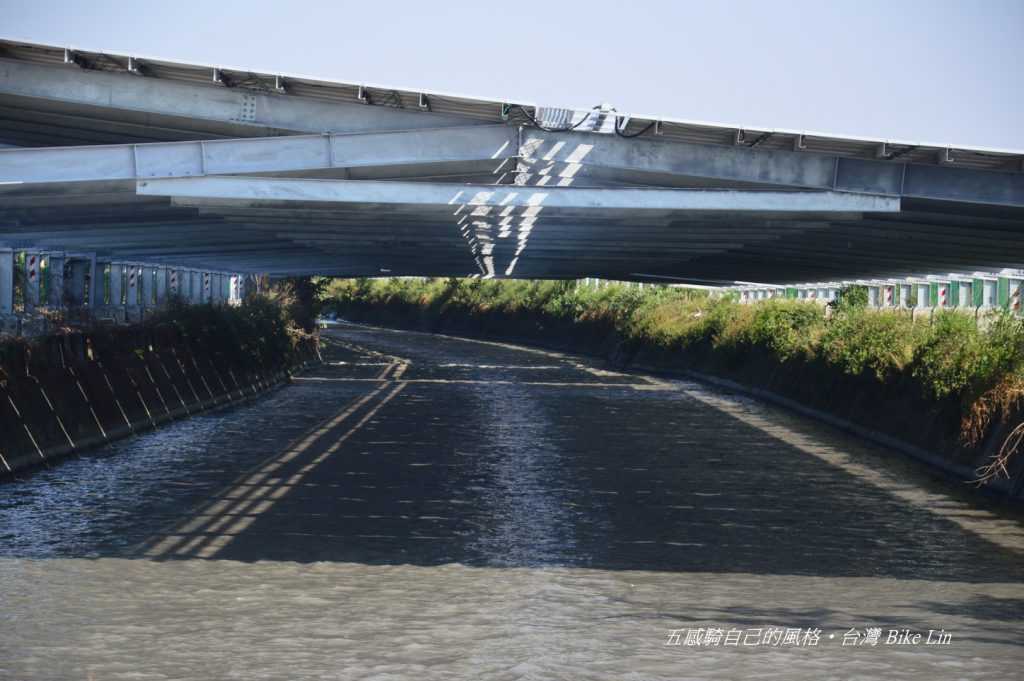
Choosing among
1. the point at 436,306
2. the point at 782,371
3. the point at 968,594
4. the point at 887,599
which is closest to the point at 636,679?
the point at 887,599

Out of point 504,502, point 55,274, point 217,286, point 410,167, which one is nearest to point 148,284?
point 55,274

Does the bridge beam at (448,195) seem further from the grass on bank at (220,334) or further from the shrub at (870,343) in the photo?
the grass on bank at (220,334)

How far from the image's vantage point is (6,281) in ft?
118

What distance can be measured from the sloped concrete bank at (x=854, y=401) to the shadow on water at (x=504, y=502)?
6.04 ft

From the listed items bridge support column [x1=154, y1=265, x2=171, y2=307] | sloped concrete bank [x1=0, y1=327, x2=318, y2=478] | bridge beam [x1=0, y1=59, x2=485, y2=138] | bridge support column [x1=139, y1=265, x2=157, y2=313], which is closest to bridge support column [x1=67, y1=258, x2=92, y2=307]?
bridge support column [x1=139, y1=265, x2=157, y2=313]

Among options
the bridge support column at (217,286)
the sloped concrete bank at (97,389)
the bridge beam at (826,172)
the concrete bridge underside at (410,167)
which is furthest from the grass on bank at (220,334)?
the bridge beam at (826,172)

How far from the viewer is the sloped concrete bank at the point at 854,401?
21047 mm

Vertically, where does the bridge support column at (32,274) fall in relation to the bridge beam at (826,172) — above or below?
below

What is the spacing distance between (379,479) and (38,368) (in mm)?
6456

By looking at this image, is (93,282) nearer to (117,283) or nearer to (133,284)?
(117,283)

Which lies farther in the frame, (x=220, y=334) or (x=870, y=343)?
(x=220, y=334)

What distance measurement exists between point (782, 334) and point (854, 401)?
36.6 ft

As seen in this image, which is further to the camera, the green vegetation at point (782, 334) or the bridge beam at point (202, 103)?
the bridge beam at point (202, 103)

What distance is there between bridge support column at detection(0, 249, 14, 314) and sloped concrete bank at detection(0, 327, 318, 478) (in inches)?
188
